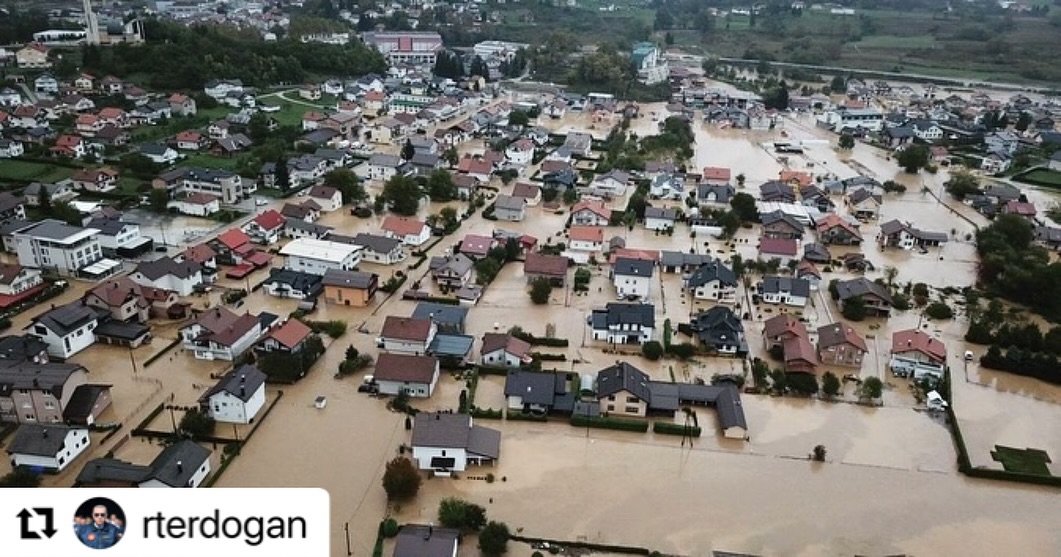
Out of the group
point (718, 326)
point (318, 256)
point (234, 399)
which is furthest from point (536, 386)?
point (318, 256)

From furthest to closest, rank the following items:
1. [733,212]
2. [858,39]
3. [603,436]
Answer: [858,39], [733,212], [603,436]

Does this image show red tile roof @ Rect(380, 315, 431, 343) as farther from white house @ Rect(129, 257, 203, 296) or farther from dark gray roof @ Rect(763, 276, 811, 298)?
dark gray roof @ Rect(763, 276, 811, 298)

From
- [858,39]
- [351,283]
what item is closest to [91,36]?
[351,283]

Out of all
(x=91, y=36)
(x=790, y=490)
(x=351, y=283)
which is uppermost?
(x=91, y=36)

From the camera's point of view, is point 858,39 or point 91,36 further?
point 858,39

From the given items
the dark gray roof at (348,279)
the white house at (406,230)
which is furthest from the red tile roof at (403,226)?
the dark gray roof at (348,279)

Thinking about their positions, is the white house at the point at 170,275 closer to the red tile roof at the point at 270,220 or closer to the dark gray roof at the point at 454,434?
the red tile roof at the point at 270,220

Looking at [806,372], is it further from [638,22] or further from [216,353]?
[638,22]
